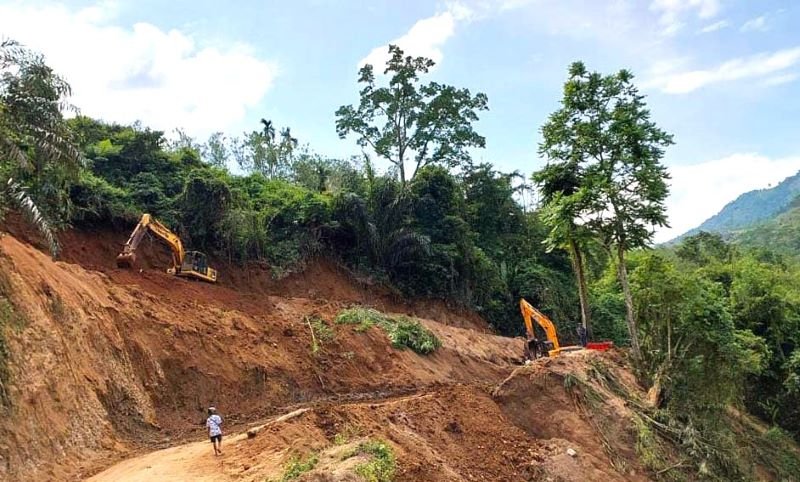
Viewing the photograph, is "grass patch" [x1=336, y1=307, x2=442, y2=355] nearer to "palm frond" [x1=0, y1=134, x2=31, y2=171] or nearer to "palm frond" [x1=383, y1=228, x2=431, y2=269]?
"palm frond" [x1=383, y1=228, x2=431, y2=269]

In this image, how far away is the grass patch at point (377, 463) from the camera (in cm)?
925

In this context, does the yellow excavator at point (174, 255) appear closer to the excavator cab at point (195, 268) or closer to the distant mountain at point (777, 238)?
the excavator cab at point (195, 268)

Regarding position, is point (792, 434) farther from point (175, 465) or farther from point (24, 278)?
point (24, 278)

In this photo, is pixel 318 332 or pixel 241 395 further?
pixel 318 332

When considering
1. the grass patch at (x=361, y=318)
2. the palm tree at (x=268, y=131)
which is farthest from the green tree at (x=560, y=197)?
the palm tree at (x=268, y=131)

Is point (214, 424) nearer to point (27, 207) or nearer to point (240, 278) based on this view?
point (27, 207)

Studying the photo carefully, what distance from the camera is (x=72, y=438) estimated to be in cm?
1167

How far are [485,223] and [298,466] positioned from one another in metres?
29.8

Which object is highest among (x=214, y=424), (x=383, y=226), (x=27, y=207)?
(x=383, y=226)

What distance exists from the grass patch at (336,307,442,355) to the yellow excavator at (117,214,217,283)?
492 cm

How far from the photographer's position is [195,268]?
21.0 metres

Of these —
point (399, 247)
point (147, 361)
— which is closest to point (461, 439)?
point (147, 361)

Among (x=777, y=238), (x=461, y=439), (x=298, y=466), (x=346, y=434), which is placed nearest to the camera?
(x=298, y=466)

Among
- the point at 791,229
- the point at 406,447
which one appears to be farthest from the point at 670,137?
the point at 791,229
